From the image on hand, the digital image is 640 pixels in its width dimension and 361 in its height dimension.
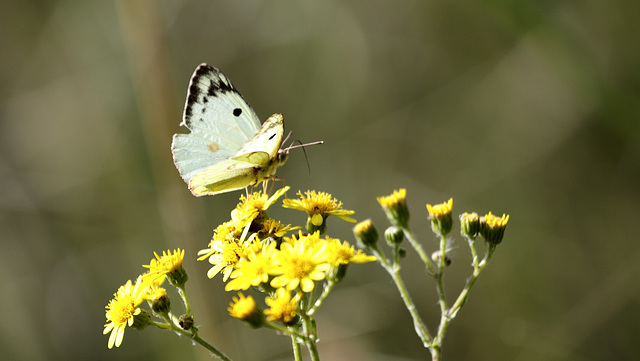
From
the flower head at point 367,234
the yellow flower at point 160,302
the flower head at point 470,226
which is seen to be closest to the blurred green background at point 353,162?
the yellow flower at point 160,302

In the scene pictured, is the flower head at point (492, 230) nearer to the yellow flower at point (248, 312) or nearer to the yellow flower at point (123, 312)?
the yellow flower at point (248, 312)

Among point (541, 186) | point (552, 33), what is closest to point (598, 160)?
point (541, 186)

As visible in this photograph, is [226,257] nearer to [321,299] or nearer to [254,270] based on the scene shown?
[254,270]

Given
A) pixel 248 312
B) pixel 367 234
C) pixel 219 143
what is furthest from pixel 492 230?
pixel 219 143

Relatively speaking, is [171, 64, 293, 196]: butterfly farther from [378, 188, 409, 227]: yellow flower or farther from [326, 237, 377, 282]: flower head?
[326, 237, 377, 282]: flower head

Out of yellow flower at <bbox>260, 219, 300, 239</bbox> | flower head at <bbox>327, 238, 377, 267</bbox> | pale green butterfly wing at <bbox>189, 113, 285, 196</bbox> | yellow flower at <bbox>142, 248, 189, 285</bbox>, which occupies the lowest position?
flower head at <bbox>327, 238, 377, 267</bbox>

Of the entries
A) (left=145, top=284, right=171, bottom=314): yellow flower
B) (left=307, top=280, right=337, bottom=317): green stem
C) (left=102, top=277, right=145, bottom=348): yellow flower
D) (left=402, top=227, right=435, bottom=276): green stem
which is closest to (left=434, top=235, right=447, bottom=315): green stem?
(left=402, top=227, right=435, bottom=276): green stem
